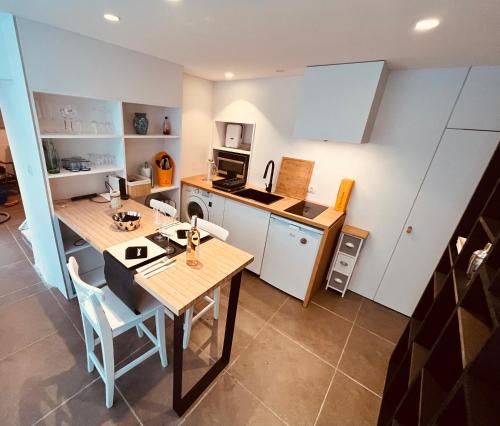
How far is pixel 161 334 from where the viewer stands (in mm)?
1605

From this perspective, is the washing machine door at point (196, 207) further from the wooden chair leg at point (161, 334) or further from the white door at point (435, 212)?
the white door at point (435, 212)

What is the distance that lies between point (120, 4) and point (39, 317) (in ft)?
8.02

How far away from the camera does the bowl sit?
1.76 meters

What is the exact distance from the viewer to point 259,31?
142cm

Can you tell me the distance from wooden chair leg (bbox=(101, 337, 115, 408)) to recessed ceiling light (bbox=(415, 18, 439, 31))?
2383 millimetres

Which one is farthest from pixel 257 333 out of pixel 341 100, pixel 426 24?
pixel 426 24

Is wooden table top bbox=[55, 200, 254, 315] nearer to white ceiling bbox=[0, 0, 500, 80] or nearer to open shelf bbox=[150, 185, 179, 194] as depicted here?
open shelf bbox=[150, 185, 179, 194]

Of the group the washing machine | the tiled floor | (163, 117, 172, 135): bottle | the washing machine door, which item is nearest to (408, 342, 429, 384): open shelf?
the tiled floor

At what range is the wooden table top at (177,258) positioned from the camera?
→ 3.89ft

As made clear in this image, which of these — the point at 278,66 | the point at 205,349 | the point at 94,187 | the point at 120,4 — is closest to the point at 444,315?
the point at 205,349

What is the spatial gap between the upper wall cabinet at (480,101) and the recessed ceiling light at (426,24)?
0.98m

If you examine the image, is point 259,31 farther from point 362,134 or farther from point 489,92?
point 489,92

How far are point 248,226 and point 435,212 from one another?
184cm

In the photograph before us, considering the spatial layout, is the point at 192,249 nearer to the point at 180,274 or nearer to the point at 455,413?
the point at 180,274
